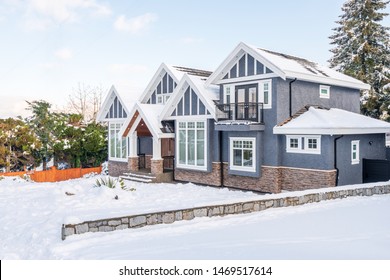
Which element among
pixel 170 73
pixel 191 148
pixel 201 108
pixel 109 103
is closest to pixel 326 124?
pixel 201 108

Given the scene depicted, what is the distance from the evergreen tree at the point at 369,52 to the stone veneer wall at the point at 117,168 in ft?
63.2

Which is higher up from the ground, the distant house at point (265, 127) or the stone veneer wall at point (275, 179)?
the distant house at point (265, 127)

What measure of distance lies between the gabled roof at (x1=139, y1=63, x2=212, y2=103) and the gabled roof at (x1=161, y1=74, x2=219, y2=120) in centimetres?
197

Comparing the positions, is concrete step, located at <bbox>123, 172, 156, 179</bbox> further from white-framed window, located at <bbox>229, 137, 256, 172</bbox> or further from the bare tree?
the bare tree

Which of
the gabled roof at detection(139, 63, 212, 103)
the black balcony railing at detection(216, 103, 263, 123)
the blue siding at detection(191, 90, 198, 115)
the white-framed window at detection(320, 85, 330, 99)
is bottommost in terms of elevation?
the black balcony railing at detection(216, 103, 263, 123)

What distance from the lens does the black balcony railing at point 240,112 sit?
16828 mm

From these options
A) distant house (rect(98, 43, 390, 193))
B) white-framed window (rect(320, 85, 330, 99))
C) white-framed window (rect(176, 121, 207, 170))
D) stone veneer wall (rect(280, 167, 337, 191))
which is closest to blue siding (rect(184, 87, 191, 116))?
distant house (rect(98, 43, 390, 193))

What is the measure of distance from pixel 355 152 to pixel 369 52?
16.1 m

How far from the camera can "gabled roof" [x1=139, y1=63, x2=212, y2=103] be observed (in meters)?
22.1

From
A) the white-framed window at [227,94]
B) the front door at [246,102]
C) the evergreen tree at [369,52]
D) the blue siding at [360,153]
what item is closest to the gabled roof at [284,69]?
the white-framed window at [227,94]

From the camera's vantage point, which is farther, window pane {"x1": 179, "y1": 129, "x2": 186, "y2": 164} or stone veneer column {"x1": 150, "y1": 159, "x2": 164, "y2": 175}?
stone veneer column {"x1": 150, "y1": 159, "x2": 164, "y2": 175}

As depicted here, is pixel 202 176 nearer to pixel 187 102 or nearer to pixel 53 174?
pixel 187 102

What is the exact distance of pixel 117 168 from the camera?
2519cm

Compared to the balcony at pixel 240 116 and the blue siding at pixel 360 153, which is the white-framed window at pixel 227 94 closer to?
the balcony at pixel 240 116
